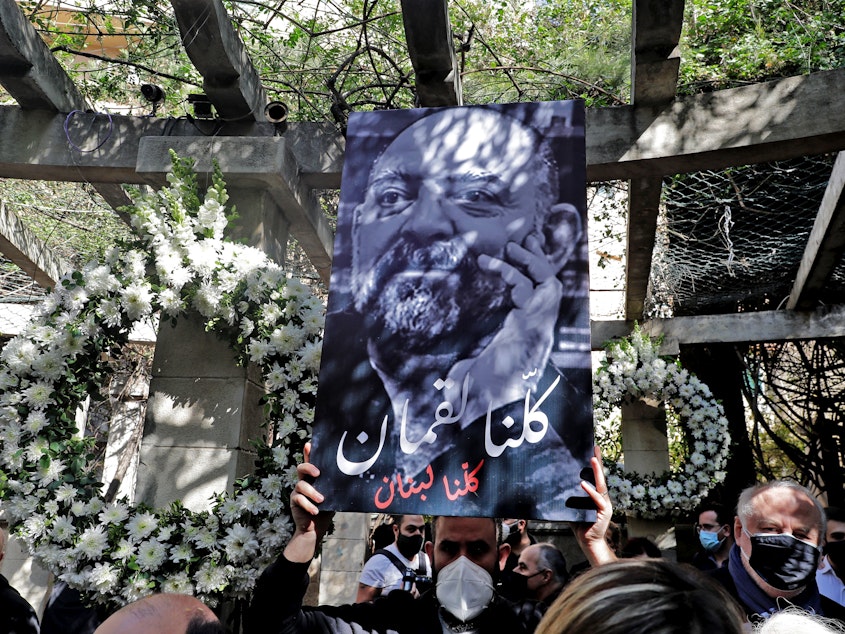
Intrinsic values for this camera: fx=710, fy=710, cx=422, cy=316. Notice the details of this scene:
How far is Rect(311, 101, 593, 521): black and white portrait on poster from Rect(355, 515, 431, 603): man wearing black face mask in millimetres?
2421

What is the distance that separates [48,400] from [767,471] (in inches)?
434

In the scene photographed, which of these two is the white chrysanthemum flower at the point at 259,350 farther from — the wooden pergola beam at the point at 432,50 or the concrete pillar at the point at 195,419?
the wooden pergola beam at the point at 432,50

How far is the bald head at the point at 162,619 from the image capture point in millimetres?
1543

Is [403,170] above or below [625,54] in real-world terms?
below

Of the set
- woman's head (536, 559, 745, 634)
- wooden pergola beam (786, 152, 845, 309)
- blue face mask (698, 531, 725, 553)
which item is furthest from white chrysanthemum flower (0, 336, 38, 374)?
wooden pergola beam (786, 152, 845, 309)

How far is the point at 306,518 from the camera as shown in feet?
8.67

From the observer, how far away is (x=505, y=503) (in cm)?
256

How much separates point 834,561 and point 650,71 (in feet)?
10.2

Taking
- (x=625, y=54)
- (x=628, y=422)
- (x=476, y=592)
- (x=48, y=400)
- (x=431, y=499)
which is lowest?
(x=476, y=592)

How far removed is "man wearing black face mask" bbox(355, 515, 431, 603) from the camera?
15.8 feet

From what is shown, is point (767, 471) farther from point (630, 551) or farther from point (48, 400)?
point (48, 400)

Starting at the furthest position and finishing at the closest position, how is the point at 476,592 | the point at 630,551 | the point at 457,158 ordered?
the point at 630,551
the point at 457,158
the point at 476,592

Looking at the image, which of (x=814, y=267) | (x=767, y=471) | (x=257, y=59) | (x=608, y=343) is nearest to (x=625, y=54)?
(x=814, y=267)

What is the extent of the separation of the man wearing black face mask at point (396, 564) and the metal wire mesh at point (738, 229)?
402 centimetres
